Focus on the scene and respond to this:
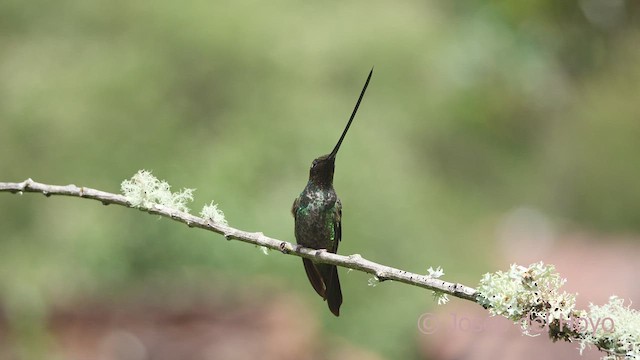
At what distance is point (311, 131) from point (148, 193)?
6.13 metres

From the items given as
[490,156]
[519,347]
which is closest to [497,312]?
[519,347]

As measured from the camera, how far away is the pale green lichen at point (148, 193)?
171cm

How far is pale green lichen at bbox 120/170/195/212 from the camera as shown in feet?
5.60

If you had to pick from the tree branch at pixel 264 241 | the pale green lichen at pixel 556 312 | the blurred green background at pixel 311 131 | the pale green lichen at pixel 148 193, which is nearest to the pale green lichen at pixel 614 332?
the pale green lichen at pixel 556 312

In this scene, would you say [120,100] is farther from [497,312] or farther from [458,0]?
[497,312]

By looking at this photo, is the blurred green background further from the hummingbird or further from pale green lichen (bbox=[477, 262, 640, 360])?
pale green lichen (bbox=[477, 262, 640, 360])

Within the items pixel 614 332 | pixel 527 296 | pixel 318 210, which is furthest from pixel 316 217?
pixel 614 332

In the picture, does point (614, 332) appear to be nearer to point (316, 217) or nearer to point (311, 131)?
point (316, 217)

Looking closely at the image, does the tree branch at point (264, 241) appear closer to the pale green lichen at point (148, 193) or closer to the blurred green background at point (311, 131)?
the pale green lichen at point (148, 193)

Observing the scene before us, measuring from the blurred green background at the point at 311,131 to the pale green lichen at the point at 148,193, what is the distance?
337 cm

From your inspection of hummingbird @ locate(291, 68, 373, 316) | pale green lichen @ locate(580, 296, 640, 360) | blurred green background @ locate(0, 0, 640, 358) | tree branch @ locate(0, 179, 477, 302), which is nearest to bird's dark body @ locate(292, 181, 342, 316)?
hummingbird @ locate(291, 68, 373, 316)

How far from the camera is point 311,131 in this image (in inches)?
309

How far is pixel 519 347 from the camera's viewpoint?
4496 millimetres

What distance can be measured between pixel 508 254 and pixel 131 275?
3.89 m
